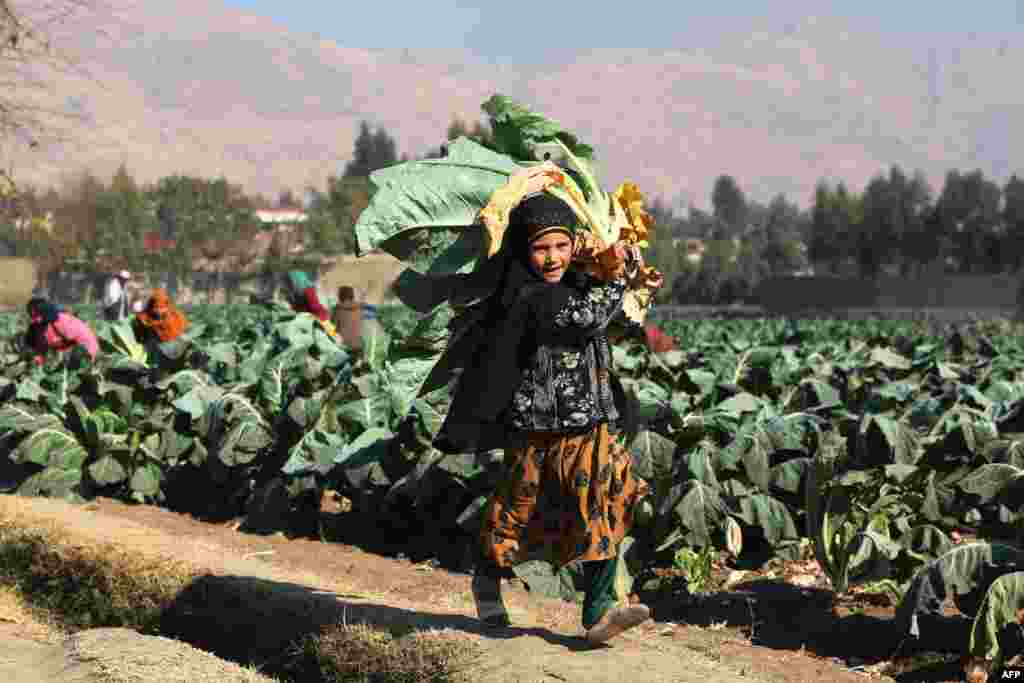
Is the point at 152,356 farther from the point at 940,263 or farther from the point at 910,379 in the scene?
the point at 940,263

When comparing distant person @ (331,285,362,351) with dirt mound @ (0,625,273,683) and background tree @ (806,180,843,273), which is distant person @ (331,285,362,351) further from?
background tree @ (806,180,843,273)

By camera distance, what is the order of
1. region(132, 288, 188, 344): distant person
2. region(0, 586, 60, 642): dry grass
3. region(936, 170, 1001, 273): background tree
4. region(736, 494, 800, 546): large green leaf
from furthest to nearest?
region(936, 170, 1001, 273): background tree < region(132, 288, 188, 344): distant person < region(0, 586, 60, 642): dry grass < region(736, 494, 800, 546): large green leaf

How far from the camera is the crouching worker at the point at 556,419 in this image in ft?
16.3

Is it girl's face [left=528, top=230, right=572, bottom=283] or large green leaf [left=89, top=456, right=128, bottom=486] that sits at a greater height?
girl's face [left=528, top=230, right=572, bottom=283]

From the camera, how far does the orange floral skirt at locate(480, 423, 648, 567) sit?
496cm

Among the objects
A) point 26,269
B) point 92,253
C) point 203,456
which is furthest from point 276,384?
point 92,253

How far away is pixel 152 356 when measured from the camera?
10.6m

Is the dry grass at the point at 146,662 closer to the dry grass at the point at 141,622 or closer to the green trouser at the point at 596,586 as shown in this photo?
the dry grass at the point at 141,622

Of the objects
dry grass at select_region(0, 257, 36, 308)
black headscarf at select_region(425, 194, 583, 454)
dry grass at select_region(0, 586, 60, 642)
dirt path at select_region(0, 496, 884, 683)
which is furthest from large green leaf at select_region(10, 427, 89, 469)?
dry grass at select_region(0, 257, 36, 308)

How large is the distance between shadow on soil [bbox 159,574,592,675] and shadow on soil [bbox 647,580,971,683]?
120 cm

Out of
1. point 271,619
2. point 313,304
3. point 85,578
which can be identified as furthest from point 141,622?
point 313,304

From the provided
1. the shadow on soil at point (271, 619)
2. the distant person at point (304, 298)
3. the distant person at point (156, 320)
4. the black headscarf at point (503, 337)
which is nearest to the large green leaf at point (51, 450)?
the shadow on soil at point (271, 619)

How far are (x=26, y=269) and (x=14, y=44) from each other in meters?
81.7

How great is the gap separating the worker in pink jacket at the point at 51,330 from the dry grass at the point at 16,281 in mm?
59630
